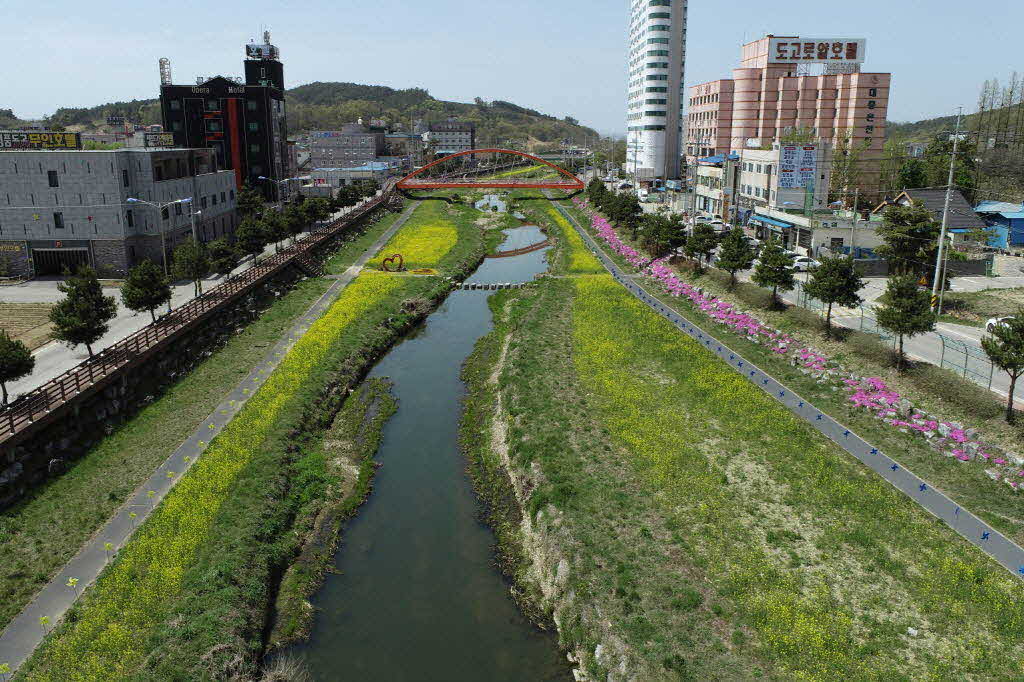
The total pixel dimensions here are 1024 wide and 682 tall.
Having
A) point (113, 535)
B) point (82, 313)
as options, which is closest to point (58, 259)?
point (82, 313)

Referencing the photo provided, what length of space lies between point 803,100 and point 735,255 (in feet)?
224

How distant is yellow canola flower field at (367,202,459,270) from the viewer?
69250mm

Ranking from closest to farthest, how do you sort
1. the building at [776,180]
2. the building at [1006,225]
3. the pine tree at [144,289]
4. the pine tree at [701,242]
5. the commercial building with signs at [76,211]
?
the pine tree at [144,289], the commercial building with signs at [76,211], the pine tree at [701,242], the building at [1006,225], the building at [776,180]

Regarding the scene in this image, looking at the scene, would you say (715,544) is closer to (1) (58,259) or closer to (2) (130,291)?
(2) (130,291)

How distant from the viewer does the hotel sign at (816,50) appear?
106 meters

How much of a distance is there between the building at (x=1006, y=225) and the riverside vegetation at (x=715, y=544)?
4361cm

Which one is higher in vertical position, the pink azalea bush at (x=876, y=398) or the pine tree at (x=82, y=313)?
the pine tree at (x=82, y=313)

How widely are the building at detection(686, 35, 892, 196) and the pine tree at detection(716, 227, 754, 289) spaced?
43.9 meters

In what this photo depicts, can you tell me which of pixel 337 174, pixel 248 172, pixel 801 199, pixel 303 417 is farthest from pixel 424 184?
pixel 303 417

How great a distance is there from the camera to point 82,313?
31.1 meters

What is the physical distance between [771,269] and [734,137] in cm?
8017

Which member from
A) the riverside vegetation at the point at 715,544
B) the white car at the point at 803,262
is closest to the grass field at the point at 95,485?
the riverside vegetation at the point at 715,544

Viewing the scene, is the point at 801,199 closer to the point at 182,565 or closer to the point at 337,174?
the point at 182,565

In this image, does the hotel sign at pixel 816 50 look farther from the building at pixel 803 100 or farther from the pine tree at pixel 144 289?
the pine tree at pixel 144 289
